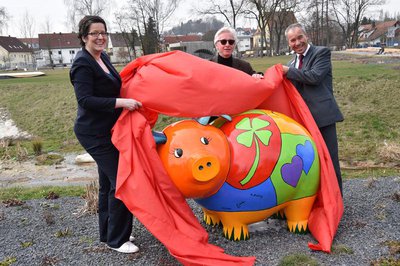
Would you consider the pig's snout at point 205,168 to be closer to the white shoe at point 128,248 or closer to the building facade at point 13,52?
the white shoe at point 128,248

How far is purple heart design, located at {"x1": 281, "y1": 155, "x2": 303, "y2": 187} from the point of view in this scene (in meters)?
4.18

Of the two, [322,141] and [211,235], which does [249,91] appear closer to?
[322,141]

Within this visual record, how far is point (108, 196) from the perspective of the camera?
14.0 feet

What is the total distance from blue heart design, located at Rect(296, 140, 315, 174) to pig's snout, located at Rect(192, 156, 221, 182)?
0.98 metres

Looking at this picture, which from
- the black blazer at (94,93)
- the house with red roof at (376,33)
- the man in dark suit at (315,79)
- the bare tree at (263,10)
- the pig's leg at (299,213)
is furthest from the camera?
the house with red roof at (376,33)

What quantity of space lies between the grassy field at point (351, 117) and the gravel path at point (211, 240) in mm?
2518

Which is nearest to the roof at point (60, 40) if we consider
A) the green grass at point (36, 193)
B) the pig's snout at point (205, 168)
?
the green grass at point (36, 193)

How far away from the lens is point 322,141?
4.55m

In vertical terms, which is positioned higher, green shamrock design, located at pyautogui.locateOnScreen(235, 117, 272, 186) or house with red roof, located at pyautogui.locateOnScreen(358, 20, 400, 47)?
house with red roof, located at pyautogui.locateOnScreen(358, 20, 400, 47)

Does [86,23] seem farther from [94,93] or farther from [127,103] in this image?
[127,103]

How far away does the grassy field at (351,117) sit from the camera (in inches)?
349

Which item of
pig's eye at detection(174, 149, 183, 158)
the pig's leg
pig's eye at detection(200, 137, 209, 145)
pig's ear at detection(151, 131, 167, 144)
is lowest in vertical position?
the pig's leg

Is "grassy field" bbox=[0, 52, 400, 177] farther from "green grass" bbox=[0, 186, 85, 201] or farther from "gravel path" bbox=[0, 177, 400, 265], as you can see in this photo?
"green grass" bbox=[0, 186, 85, 201]

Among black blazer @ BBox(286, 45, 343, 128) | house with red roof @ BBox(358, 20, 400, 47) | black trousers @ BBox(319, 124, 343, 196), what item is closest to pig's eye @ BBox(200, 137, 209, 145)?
black blazer @ BBox(286, 45, 343, 128)
